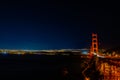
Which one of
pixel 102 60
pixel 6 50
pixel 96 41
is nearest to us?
pixel 102 60

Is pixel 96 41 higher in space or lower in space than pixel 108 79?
higher

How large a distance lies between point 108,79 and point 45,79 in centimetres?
1043

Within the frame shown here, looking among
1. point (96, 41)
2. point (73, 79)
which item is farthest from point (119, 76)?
point (96, 41)

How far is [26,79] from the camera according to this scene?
2759 cm

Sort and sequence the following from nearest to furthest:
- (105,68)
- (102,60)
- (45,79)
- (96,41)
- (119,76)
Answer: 1. (119,76)
2. (105,68)
3. (102,60)
4. (45,79)
5. (96,41)

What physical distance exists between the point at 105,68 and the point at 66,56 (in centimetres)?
3696

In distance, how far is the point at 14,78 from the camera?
91.8ft

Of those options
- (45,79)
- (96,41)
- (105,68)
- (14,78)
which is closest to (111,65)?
(105,68)

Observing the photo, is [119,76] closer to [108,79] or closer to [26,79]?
[108,79]

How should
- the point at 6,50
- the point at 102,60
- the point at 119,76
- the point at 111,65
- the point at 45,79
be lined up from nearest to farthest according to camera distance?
the point at 119,76 → the point at 111,65 → the point at 102,60 → the point at 45,79 → the point at 6,50

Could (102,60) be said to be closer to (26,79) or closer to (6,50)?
(26,79)

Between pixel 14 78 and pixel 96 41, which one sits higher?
pixel 96 41

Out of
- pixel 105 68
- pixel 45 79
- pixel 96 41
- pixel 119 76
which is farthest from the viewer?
pixel 96 41

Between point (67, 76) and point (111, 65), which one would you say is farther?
point (67, 76)
